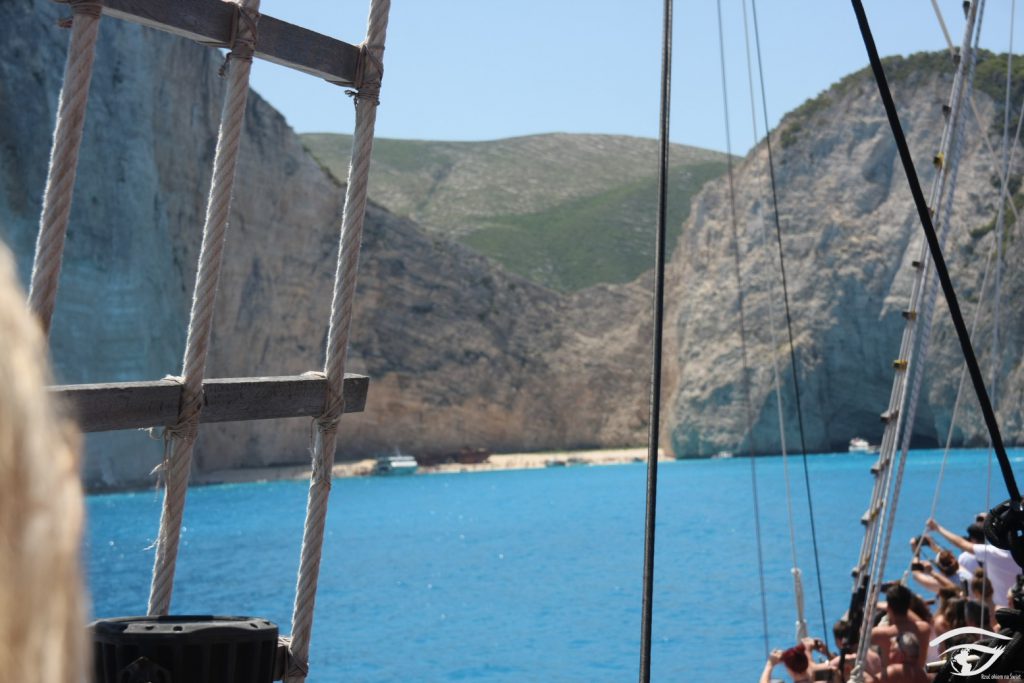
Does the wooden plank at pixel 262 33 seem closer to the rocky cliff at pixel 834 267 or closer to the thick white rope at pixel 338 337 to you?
the thick white rope at pixel 338 337

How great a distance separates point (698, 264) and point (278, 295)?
63.4 ft

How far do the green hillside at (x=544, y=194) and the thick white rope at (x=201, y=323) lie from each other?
78.5 m

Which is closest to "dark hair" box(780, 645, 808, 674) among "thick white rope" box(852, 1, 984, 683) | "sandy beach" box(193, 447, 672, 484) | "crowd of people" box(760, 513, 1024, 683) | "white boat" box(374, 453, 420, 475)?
"crowd of people" box(760, 513, 1024, 683)

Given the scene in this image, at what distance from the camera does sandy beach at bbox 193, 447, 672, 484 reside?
46.8 m

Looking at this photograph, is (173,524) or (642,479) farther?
(642,479)

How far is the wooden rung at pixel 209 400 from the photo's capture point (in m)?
2.45

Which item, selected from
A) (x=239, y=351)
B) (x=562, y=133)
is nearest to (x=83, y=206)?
(x=239, y=351)

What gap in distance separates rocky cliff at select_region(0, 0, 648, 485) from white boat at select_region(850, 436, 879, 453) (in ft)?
37.5

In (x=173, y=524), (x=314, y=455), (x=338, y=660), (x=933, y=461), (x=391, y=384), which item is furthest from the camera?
(x=391, y=384)

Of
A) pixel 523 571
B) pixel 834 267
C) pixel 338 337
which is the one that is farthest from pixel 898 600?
pixel 834 267

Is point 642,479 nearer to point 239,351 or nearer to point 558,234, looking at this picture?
point 239,351

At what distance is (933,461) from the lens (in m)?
45.3

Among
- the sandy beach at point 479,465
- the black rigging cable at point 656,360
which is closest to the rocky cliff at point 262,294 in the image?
the sandy beach at point 479,465

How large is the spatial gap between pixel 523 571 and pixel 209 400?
67.5 feet
